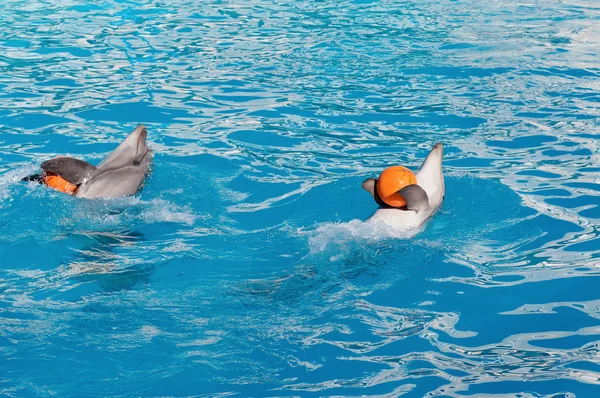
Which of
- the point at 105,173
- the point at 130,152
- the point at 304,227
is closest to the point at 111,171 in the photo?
the point at 105,173

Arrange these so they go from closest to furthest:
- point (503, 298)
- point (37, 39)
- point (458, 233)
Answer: point (503, 298), point (458, 233), point (37, 39)

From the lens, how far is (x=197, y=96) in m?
12.0

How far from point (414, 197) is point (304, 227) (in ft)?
3.35

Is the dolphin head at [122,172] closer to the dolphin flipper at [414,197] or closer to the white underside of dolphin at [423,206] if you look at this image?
the white underside of dolphin at [423,206]

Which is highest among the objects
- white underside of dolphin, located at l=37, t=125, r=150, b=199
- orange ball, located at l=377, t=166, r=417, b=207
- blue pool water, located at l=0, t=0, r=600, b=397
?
white underside of dolphin, located at l=37, t=125, r=150, b=199

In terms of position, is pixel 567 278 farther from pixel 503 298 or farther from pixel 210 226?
pixel 210 226

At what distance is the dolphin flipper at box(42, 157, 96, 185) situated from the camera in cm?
734

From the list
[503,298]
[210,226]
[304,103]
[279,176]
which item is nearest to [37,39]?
[304,103]

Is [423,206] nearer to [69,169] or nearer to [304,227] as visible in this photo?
[304,227]

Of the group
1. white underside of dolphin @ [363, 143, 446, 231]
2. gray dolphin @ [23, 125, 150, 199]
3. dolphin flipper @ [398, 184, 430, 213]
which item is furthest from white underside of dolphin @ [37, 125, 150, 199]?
dolphin flipper @ [398, 184, 430, 213]

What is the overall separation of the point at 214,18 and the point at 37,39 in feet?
12.3

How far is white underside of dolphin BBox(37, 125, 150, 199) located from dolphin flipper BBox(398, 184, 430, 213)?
2532 mm

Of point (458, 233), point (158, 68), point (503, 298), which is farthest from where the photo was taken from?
point (158, 68)

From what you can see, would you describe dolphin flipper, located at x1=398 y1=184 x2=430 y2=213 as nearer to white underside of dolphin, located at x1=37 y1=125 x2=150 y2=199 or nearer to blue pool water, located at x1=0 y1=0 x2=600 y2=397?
blue pool water, located at x1=0 y1=0 x2=600 y2=397
